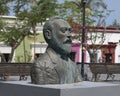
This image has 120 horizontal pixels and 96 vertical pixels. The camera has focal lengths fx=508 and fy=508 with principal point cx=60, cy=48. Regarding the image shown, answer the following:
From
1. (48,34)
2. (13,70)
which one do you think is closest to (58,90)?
(48,34)

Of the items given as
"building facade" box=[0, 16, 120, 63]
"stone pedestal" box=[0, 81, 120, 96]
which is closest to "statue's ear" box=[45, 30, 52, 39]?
"stone pedestal" box=[0, 81, 120, 96]

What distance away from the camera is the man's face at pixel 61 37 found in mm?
10000

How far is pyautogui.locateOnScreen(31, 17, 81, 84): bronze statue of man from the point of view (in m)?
9.73

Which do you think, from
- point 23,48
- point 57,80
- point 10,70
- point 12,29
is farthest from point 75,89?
point 23,48

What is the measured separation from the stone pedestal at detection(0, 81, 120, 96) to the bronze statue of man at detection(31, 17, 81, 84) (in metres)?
0.26

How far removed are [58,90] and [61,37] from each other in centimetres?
157

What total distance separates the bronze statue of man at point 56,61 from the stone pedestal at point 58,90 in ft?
0.86

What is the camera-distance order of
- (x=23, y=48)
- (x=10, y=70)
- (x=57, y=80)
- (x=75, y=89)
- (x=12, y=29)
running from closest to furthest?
(x=75, y=89) → (x=57, y=80) → (x=10, y=70) → (x=12, y=29) → (x=23, y=48)

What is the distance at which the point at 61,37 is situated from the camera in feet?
32.9

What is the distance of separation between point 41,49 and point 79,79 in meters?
26.8

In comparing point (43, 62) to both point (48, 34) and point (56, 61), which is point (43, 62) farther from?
point (48, 34)

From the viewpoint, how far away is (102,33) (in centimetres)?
3831

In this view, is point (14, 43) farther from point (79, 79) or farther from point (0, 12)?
point (79, 79)

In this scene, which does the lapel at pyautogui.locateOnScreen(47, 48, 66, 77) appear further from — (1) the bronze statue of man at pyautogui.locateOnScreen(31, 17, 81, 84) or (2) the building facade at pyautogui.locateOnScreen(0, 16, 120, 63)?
(2) the building facade at pyautogui.locateOnScreen(0, 16, 120, 63)
